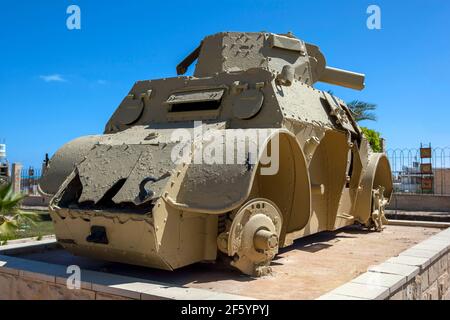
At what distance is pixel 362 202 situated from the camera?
30.0 feet

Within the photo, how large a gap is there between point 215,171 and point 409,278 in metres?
2.45

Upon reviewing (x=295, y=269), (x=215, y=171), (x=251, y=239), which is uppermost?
(x=215, y=171)

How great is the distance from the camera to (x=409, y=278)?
5.39 meters

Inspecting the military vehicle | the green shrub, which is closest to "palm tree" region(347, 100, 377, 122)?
the green shrub

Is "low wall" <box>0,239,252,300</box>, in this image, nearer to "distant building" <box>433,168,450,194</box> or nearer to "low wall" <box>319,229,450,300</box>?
"low wall" <box>319,229,450,300</box>

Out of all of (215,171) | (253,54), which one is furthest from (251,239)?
(253,54)

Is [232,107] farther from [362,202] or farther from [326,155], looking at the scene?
[362,202]

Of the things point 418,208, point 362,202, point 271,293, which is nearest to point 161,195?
point 271,293

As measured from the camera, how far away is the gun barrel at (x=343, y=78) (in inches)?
385

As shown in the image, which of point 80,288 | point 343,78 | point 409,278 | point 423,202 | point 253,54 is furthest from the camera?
point 423,202

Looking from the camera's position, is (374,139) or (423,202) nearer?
(423,202)

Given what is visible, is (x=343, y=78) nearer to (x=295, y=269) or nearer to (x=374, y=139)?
(x=295, y=269)

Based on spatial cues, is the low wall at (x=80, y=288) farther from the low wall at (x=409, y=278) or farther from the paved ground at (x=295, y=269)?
the low wall at (x=409, y=278)

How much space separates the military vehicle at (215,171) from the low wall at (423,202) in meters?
10.1
